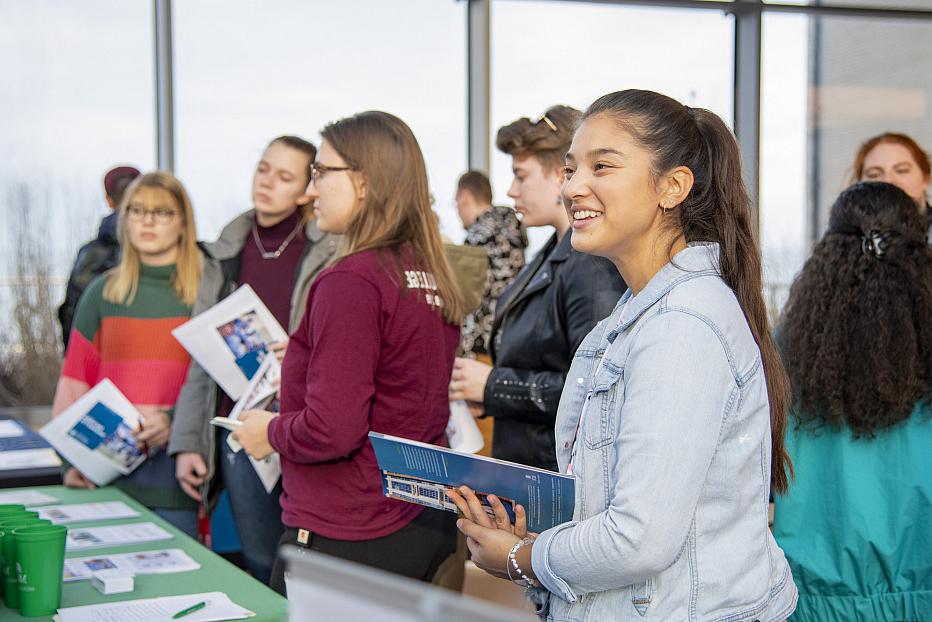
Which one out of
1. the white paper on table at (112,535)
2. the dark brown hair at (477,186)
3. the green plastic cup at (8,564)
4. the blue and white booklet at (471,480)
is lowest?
the white paper on table at (112,535)

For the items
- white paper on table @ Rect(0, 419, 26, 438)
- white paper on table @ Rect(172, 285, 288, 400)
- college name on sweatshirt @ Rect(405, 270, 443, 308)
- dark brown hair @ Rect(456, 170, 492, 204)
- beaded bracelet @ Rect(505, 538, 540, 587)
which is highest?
dark brown hair @ Rect(456, 170, 492, 204)

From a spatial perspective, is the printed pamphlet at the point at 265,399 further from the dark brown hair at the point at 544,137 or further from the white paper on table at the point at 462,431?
the dark brown hair at the point at 544,137

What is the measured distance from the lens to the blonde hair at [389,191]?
197 centimetres

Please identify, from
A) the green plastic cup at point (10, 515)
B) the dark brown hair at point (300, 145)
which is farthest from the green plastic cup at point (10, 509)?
the dark brown hair at point (300, 145)

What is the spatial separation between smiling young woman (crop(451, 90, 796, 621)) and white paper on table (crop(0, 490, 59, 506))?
1634 mm

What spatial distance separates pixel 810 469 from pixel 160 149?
178 inches

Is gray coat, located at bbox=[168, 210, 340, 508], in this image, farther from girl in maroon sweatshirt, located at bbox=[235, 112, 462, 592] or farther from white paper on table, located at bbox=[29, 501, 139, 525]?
girl in maroon sweatshirt, located at bbox=[235, 112, 462, 592]

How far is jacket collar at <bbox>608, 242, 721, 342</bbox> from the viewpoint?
123 centimetres

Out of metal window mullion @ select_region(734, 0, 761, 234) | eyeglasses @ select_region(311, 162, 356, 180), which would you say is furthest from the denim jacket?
metal window mullion @ select_region(734, 0, 761, 234)

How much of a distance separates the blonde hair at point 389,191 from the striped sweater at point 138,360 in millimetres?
1055

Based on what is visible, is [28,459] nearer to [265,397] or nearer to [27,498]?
[27,498]

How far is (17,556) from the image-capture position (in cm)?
161

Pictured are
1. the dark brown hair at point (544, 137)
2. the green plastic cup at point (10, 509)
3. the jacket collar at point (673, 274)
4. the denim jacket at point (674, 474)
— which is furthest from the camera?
the dark brown hair at point (544, 137)

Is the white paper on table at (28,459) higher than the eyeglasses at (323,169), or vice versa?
the eyeglasses at (323,169)
